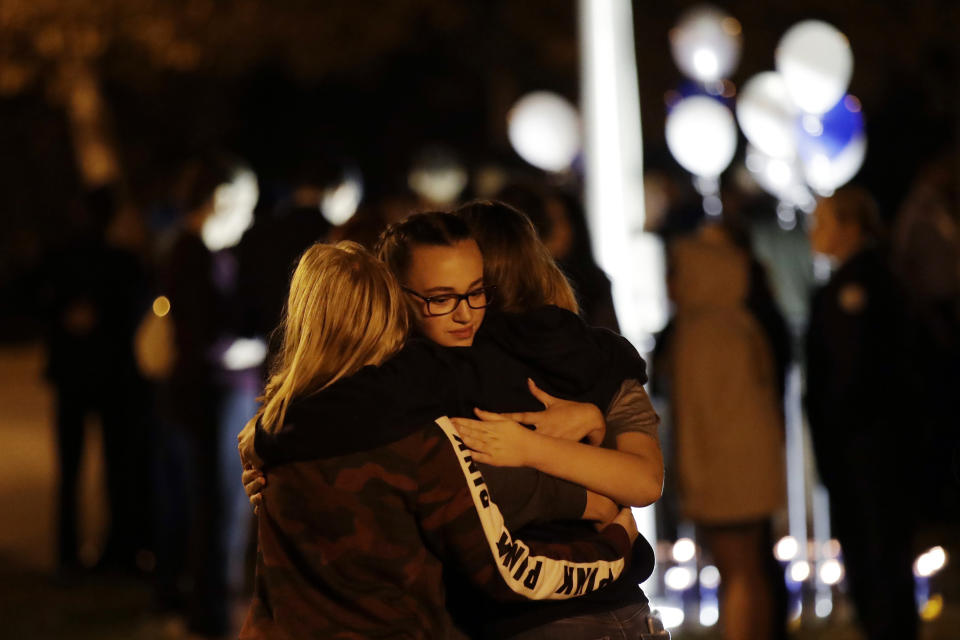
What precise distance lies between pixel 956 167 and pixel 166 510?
194 inches

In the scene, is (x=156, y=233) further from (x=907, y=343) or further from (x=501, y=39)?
(x=501, y=39)

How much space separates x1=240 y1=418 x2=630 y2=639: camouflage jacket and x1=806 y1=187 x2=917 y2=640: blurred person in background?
3.81m

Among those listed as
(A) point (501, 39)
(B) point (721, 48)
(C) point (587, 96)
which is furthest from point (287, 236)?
(A) point (501, 39)

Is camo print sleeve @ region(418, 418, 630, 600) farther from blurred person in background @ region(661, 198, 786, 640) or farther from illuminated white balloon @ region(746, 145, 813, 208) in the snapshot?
illuminated white balloon @ region(746, 145, 813, 208)

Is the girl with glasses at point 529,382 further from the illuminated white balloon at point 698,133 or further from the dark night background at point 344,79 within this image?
the illuminated white balloon at point 698,133

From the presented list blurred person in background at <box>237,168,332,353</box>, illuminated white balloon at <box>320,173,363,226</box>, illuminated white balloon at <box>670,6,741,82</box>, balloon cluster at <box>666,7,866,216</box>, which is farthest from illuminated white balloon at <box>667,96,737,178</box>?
blurred person in background at <box>237,168,332,353</box>

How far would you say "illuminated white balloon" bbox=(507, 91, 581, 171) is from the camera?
15797 millimetres

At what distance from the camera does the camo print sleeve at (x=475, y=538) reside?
2863mm

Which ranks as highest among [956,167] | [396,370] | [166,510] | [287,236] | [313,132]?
[313,132]

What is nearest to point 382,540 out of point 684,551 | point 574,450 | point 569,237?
point 574,450

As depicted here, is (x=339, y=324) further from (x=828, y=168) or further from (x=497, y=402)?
(x=828, y=168)

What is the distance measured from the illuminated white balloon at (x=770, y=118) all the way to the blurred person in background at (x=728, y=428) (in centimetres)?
430

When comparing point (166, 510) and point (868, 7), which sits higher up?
point (868, 7)

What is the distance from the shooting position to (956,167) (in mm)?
8906
